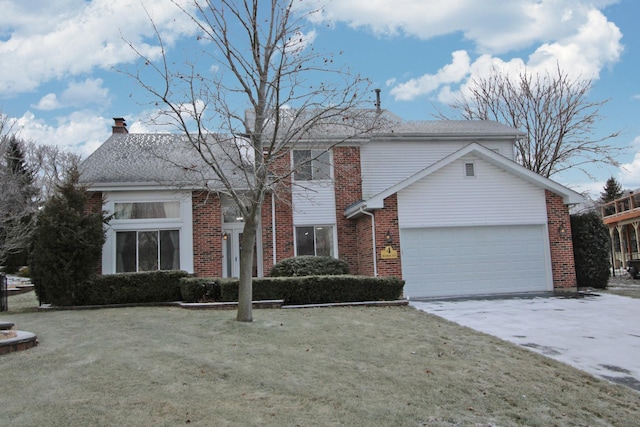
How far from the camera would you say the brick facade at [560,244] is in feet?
52.1

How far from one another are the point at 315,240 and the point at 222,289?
17.5ft

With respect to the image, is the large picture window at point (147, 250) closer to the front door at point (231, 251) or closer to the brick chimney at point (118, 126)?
the front door at point (231, 251)

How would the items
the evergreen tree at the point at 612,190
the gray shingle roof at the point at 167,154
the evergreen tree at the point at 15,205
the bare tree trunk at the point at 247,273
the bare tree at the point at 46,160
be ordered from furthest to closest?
the evergreen tree at the point at 612,190 → the bare tree at the point at 46,160 → the evergreen tree at the point at 15,205 → the gray shingle roof at the point at 167,154 → the bare tree trunk at the point at 247,273

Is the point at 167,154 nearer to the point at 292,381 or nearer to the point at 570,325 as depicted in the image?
the point at 292,381

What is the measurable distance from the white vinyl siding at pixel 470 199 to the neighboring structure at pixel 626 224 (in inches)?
613

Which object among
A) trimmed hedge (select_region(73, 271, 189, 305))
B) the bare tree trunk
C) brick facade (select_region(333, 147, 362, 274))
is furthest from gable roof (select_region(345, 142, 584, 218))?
the bare tree trunk

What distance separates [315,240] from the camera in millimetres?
17172

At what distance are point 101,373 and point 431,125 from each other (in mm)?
17198

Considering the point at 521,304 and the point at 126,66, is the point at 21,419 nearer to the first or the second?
the point at 126,66

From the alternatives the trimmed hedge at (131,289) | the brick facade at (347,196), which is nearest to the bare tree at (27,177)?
the trimmed hedge at (131,289)

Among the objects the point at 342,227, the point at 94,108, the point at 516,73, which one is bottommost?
the point at 342,227

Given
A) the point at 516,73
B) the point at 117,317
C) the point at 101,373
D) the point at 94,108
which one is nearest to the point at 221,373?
the point at 101,373

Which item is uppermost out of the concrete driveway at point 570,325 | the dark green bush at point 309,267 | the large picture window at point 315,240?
Answer: the large picture window at point 315,240

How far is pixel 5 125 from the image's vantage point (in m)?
14.2
